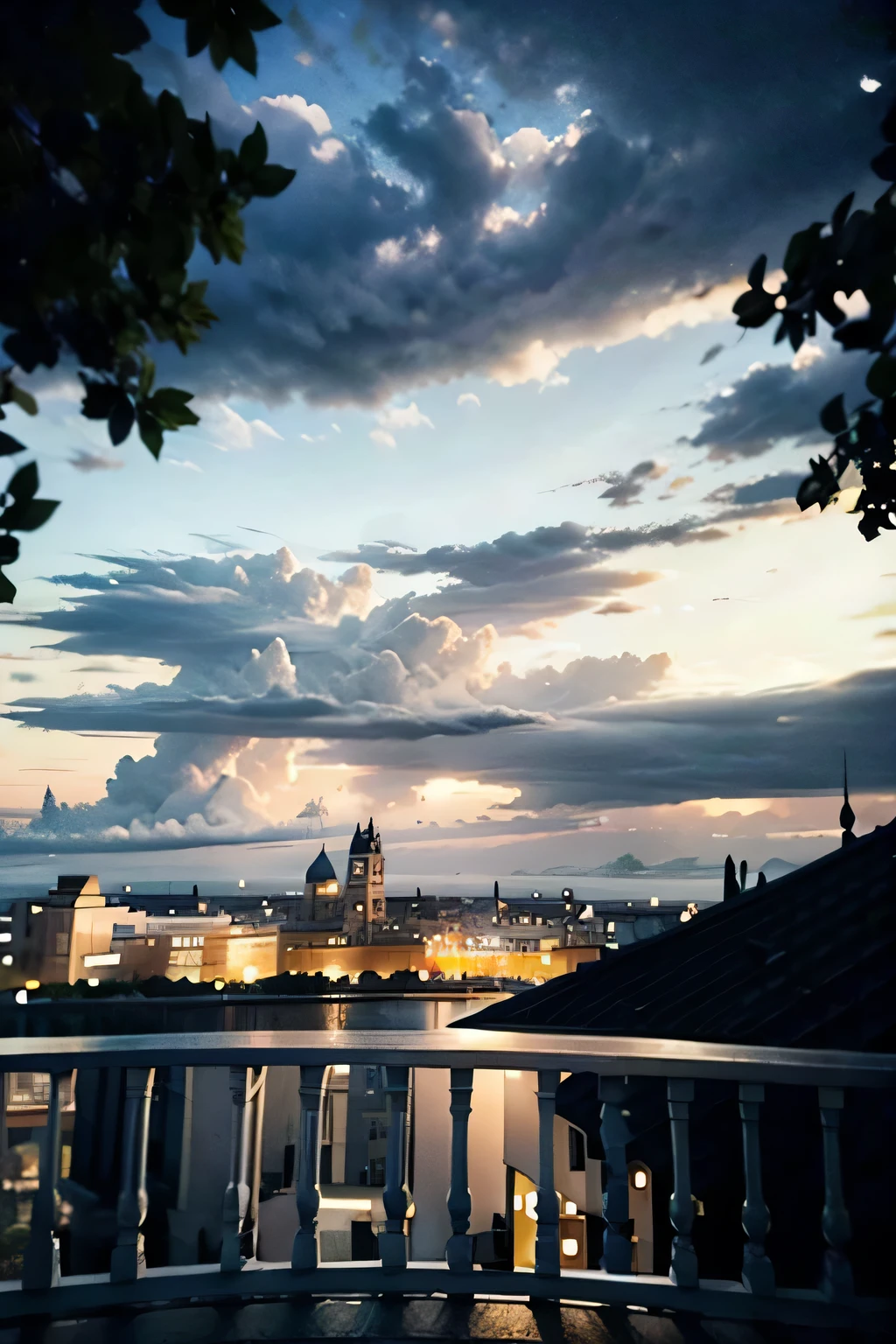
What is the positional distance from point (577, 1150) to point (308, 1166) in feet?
5.78

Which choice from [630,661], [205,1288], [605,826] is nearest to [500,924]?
[605,826]

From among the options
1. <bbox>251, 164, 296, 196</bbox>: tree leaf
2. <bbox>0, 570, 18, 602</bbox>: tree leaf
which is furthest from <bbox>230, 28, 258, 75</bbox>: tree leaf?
<bbox>0, 570, 18, 602</bbox>: tree leaf

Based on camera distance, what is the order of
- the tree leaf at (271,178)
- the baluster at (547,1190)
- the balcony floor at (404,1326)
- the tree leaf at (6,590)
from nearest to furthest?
the tree leaf at (271,178), the tree leaf at (6,590), the balcony floor at (404,1326), the baluster at (547,1190)

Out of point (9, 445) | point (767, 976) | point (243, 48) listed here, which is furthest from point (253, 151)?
point (767, 976)

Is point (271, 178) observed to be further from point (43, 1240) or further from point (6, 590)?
point (43, 1240)

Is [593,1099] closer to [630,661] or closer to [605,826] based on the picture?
[630,661]

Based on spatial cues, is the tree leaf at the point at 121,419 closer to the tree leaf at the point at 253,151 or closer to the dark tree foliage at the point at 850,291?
the tree leaf at the point at 253,151

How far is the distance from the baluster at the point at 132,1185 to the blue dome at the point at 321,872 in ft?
177

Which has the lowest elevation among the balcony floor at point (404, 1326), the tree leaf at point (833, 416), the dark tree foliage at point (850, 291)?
the balcony floor at point (404, 1326)

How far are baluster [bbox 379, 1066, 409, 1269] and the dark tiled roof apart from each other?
89 cm

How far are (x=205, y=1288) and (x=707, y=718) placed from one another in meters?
30.3

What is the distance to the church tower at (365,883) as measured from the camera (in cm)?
4681

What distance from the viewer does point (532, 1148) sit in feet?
10.6

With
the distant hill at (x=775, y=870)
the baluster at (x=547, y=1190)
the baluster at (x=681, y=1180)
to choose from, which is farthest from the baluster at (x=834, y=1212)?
the distant hill at (x=775, y=870)
